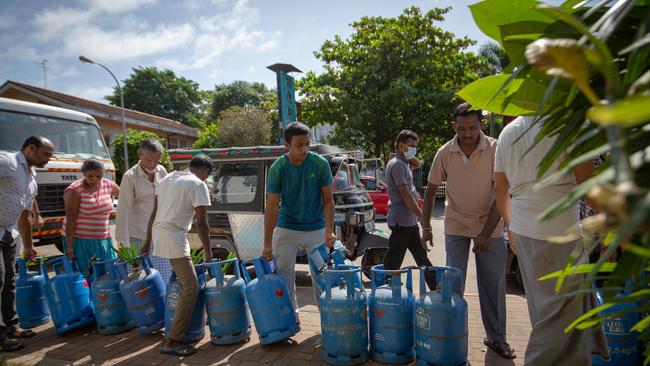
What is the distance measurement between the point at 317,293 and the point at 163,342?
5.14 feet

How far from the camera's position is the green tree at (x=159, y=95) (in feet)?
128

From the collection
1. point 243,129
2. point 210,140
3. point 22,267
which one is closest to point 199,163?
point 22,267

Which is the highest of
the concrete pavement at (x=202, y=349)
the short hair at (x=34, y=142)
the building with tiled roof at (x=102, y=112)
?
the building with tiled roof at (x=102, y=112)

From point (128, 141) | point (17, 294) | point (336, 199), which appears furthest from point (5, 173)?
point (128, 141)

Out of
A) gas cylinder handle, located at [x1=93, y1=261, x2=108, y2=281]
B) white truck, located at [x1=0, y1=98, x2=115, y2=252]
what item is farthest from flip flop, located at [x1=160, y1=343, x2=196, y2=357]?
white truck, located at [x1=0, y1=98, x2=115, y2=252]

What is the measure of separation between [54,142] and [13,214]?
205 inches

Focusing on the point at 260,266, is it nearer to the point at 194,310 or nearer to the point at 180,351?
the point at 194,310

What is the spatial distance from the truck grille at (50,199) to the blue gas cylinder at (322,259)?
657 centimetres

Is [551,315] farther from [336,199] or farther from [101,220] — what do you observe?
[101,220]

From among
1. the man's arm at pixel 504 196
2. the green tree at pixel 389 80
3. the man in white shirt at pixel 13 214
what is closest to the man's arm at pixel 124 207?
the man in white shirt at pixel 13 214

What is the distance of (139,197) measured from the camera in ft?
14.6

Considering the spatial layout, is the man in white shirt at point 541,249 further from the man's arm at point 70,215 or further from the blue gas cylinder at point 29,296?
the blue gas cylinder at point 29,296

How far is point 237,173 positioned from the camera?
18.4 ft

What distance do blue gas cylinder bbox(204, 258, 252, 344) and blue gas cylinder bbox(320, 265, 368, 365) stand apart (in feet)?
3.14
